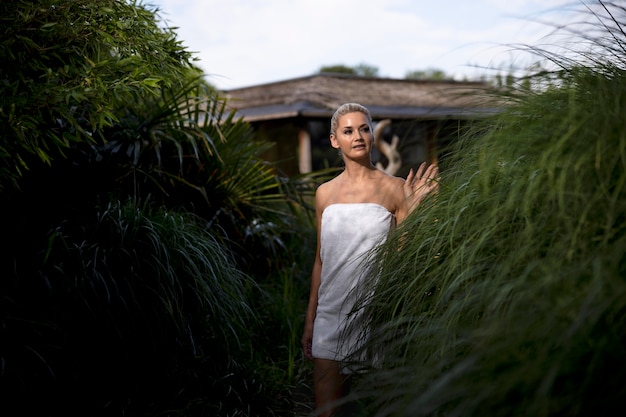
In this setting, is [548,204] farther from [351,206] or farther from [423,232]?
[351,206]

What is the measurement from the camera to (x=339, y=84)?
14.5 m

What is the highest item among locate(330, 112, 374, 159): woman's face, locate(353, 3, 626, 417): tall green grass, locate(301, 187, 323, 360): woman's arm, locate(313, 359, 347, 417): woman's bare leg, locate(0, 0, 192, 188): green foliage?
locate(0, 0, 192, 188): green foliage

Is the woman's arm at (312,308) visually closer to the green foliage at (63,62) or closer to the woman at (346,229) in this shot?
the woman at (346,229)

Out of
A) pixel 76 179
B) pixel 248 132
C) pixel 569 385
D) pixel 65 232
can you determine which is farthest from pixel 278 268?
pixel 569 385

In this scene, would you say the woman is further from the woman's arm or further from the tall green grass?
the tall green grass

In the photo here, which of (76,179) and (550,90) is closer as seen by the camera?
(550,90)

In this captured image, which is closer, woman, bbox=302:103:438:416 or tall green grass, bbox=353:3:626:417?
tall green grass, bbox=353:3:626:417

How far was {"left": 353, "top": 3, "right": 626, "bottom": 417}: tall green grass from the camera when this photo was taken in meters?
1.57

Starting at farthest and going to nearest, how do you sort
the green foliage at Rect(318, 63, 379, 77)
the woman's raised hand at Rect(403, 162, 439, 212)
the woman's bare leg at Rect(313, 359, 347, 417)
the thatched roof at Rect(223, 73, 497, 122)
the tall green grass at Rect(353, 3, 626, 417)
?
the green foliage at Rect(318, 63, 379, 77) → the thatched roof at Rect(223, 73, 497, 122) → the woman's bare leg at Rect(313, 359, 347, 417) → the woman's raised hand at Rect(403, 162, 439, 212) → the tall green grass at Rect(353, 3, 626, 417)

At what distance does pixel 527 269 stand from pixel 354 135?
1.58 m

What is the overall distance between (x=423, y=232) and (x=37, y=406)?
2031 millimetres

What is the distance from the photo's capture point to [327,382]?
9.73 ft

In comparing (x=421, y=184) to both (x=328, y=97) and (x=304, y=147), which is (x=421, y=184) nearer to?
(x=304, y=147)

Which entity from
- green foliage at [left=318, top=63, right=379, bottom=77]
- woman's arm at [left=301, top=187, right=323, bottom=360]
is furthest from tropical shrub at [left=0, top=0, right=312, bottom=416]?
green foliage at [left=318, top=63, right=379, bottom=77]
